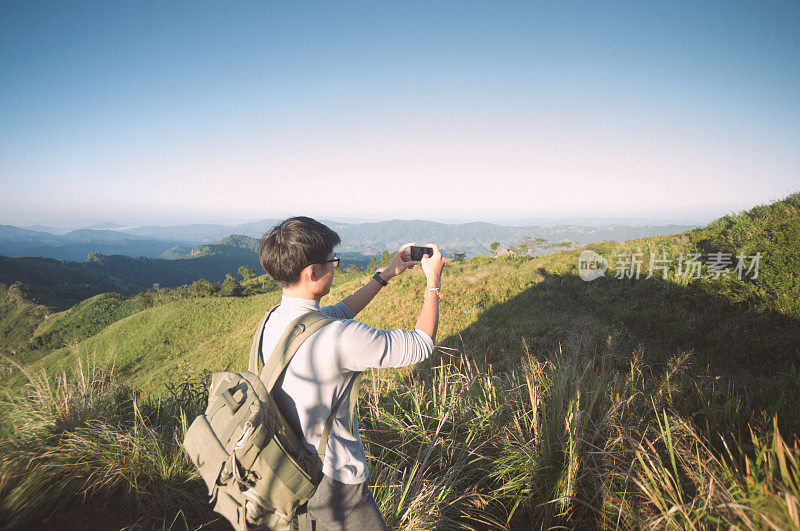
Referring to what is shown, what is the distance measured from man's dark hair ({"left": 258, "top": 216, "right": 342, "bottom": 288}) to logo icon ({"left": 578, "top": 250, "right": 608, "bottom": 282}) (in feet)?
34.3

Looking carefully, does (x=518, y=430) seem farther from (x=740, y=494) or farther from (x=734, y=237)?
Result: (x=734, y=237)

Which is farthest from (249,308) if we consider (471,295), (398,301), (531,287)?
(531,287)

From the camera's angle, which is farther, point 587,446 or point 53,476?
point 587,446

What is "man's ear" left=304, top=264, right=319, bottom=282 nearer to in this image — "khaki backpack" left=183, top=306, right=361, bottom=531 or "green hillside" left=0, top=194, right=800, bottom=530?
"khaki backpack" left=183, top=306, right=361, bottom=531

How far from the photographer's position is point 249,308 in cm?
2541

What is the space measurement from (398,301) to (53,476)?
10755 mm

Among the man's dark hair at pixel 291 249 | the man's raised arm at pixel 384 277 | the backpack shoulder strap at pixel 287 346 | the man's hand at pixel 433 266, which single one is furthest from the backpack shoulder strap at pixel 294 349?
the man's raised arm at pixel 384 277

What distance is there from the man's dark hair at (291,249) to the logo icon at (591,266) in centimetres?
1047

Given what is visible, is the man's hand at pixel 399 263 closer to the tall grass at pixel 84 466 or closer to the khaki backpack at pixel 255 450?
the khaki backpack at pixel 255 450

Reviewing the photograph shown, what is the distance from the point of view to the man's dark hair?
164 cm

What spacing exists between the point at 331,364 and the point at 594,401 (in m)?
2.33

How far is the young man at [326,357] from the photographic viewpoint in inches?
58.0

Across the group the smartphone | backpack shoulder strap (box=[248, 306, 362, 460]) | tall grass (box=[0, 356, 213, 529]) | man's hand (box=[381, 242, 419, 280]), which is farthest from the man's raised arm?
tall grass (box=[0, 356, 213, 529])

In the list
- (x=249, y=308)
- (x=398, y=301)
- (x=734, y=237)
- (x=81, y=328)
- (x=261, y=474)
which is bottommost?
(x=81, y=328)
